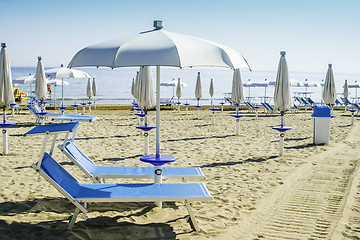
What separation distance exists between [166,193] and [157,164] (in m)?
0.81

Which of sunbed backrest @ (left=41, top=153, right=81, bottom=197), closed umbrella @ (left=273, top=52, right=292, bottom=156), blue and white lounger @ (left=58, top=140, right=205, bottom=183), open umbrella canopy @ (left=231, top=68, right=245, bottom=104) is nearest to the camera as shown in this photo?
sunbed backrest @ (left=41, top=153, right=81, bottom=197)

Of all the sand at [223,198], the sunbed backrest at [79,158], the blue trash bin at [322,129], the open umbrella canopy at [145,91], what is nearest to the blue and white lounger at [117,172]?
the sunbed backrest at [79,158]

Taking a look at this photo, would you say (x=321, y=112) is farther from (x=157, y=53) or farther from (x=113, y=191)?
(x=113, y=191)

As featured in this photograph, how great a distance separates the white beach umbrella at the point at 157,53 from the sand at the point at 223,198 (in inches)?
66.6

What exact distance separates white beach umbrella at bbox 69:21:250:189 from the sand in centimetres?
169

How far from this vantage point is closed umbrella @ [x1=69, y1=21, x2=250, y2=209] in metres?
3.79

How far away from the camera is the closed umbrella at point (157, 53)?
379 cm

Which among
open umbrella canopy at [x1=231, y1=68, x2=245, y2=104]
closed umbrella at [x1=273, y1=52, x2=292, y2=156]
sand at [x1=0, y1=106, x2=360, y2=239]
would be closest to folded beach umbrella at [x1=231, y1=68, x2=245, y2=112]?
open umbrella canopy at [x1=231, y1=68, x2=245, y2=104]

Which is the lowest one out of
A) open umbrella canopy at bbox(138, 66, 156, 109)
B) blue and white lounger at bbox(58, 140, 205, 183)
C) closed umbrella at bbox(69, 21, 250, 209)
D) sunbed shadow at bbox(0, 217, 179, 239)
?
sunbed shadow at bbox(0, 217, 179, 239)

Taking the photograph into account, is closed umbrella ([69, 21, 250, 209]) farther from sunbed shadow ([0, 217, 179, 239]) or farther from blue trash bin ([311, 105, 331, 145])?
blue trash bin ([311, 105, 331, 145])

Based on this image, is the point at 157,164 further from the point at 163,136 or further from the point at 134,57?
the point at 163,136

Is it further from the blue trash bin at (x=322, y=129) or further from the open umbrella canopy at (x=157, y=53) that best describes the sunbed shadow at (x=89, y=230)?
the blue trash bin at (x=322, y=129)

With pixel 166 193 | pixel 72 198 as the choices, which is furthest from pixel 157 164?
pixel 72 198

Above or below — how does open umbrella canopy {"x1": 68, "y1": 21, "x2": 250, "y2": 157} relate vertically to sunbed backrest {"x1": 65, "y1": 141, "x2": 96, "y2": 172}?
above
